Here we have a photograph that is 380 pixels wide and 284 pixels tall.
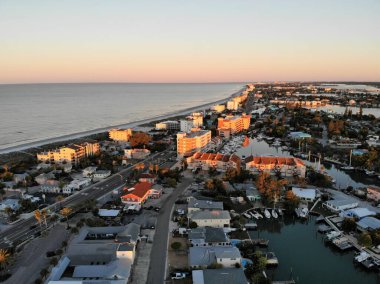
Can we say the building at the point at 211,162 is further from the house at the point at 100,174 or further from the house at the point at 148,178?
the house at the point at 100,174

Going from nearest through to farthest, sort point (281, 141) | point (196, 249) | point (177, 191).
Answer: point (196, 249)
point (177, 191)
point (281, 141)

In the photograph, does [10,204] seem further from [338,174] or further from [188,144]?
[338,174]

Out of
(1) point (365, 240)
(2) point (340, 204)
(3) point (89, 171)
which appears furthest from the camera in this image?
(3) point (89, 171)

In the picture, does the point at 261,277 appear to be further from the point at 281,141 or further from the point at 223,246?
the point at 281,141

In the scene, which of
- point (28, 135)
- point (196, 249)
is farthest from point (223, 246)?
point (28, 135)

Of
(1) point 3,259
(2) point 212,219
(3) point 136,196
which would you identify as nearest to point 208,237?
(2) point 212,219

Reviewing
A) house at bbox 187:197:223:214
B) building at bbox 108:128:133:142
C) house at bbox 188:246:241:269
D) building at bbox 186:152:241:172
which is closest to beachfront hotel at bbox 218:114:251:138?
building at bbox 108:128:133:142

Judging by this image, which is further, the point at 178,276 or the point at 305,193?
the point at 305,193
